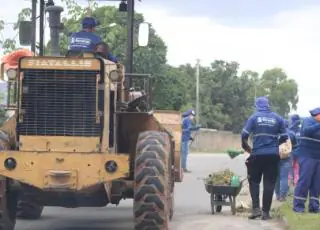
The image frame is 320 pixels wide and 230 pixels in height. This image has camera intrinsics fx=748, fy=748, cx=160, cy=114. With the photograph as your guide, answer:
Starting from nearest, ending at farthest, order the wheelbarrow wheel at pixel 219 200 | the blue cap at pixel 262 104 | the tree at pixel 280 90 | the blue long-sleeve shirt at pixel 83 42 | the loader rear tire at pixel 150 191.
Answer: the loader rear tire at pixel 150 191
the blue long-sleeve shirt at pixel 83 42
the blue cap at pixel 262 104
the wheelbarrow wheel at pixel 219 200
the tree at pixel 280 90

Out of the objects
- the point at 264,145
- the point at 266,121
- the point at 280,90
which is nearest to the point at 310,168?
the point at 264,145

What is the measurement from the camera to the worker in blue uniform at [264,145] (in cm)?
1173

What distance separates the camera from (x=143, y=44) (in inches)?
423

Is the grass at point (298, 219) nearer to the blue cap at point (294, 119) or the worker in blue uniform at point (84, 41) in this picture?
the blue cap at point (294, 119)

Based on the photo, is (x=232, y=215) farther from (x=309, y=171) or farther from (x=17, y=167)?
(x=17, y=167)

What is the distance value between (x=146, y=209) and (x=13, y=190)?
1.77 metres

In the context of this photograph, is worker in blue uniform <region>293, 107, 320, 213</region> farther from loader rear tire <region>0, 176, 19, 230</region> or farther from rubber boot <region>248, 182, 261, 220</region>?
loader rear tire <region>0, 176, 19, 230</region>

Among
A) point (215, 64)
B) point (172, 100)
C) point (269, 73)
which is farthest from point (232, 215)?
point (269, 73)

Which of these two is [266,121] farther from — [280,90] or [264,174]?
[280,90]

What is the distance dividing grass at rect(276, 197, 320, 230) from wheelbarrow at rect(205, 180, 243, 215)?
754mm

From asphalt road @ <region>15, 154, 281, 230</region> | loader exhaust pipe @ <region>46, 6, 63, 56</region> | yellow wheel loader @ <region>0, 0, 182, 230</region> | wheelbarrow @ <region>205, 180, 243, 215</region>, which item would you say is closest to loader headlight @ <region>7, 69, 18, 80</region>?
yellow wheel loader @ <region>0, 0, 182, 230</region>

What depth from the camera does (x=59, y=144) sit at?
30.3 ft

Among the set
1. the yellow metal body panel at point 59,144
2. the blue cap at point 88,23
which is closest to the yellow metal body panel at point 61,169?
the yellow metal body panel at point 59,144

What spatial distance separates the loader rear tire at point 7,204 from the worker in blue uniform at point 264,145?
12.7ft
